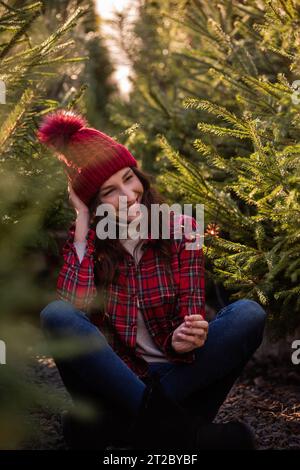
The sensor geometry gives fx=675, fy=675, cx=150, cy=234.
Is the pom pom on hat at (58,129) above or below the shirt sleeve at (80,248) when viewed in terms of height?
above

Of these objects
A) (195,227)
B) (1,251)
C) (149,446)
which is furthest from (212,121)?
(1,251)

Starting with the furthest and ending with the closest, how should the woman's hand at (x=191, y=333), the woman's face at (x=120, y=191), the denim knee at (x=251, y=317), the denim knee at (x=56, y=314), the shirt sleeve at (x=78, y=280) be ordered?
1. the woman's face at (x=120, y=191)
2. the shirt sleeve at (x=78, y=280)
3. the denim knee at (x=251, y=317)
4. the woman's hand at (x=191, y=333)
5. the denim knee at (x=56, y=314)

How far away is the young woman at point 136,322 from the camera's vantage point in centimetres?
228

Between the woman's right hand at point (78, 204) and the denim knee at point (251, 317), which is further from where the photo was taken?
the woman's right hand at point (78, 204)

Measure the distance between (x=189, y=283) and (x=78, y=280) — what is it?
0.42 m

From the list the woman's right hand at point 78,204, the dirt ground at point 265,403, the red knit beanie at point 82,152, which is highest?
the red knit beanie at point 82,152

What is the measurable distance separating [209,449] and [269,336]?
97 cm

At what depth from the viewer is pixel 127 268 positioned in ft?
8.60

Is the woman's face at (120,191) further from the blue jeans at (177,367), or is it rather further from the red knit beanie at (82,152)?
the blue jeans at (177,367)

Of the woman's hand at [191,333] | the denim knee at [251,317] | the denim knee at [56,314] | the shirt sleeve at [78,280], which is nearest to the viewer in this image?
the denim knee at [56,314]

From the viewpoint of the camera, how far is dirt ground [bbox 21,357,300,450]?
260 centimetres

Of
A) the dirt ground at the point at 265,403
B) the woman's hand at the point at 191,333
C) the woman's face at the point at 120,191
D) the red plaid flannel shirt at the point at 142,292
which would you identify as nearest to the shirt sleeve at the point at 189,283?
the red plaid flannel shirt at the point at 142,292

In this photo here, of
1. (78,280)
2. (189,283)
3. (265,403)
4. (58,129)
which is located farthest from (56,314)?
(265,403)

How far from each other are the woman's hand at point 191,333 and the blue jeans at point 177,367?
0.10 m
